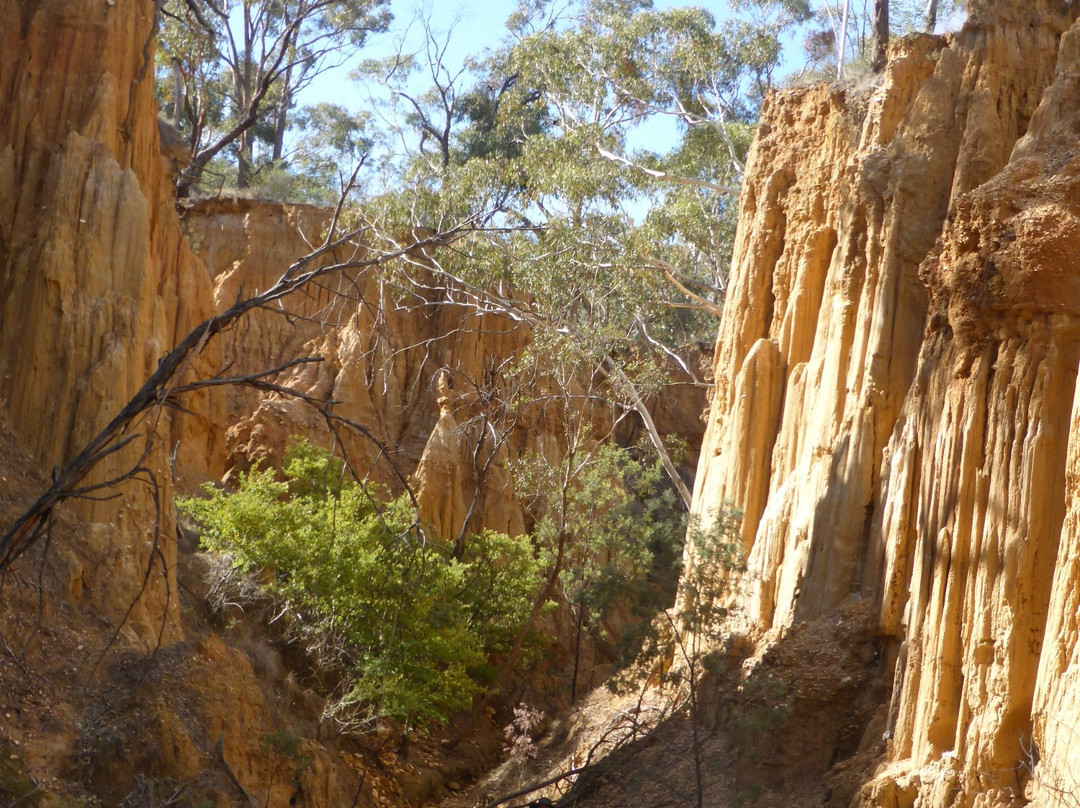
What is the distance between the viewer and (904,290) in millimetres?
16641

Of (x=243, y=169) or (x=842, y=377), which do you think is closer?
(x=842, y=377)

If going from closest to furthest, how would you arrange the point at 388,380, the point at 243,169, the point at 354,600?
1. the point at 354,600
2. the point at 388,380
3. the point at 243,169

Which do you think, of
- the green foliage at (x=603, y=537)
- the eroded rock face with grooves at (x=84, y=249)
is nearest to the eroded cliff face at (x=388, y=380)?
the green foliage at (x=603, y=537)

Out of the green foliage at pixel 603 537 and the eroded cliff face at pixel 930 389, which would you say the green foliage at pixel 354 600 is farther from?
the eroded cliff face at pixel 930 389

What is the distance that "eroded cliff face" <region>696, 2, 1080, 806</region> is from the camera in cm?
1239

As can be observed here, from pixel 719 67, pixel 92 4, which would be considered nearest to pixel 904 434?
pixel 92 4

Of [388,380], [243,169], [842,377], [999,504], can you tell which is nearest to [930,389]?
[999,504]

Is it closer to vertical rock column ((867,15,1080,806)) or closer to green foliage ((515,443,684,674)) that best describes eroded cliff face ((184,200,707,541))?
green foliage ((515,443,684,674))

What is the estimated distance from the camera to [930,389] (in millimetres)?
14531

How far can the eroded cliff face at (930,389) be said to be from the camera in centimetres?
1239

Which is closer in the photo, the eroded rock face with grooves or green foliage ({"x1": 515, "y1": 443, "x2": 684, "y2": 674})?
the eroded rock face with grooves

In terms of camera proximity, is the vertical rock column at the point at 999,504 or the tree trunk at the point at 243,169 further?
the tree trunk at the point at 243,169

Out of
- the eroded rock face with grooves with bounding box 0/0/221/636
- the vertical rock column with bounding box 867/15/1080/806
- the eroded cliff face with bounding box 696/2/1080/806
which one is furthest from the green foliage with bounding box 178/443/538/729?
the vertical rock column with bounding box 867/15/1080/806

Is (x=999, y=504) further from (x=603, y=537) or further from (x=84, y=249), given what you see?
(x=84, y=249)
